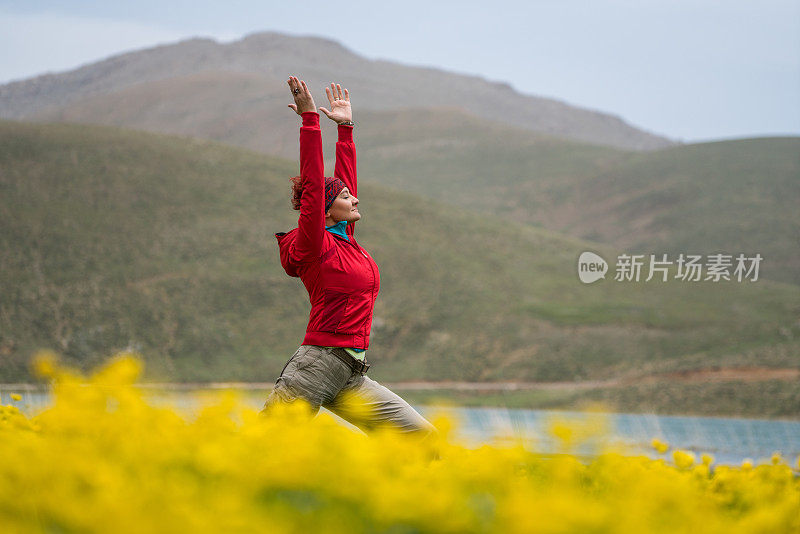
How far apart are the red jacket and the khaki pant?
109 mm

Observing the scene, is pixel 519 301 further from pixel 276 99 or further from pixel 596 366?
pixel 276 99

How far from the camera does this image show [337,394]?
4402 mm

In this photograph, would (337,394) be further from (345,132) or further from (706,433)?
(706,433)

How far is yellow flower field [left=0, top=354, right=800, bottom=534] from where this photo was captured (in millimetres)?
1691

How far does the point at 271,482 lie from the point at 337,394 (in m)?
2.35

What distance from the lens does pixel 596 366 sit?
1650 inches

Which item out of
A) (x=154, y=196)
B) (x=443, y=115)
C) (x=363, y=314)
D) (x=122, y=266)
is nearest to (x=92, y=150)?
(x=154, y=196)

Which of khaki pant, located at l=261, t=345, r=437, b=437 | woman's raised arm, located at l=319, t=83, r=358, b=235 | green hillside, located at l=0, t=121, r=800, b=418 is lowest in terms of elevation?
green hillside, located at l=0, t=121, r=800, b=418

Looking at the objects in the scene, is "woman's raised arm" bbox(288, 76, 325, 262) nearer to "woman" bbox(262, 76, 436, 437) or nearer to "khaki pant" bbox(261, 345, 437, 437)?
"woman" bbox(262, 76, 436, 437)

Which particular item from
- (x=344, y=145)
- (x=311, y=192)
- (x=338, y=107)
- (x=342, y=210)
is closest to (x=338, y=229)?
(x=342, y=210)

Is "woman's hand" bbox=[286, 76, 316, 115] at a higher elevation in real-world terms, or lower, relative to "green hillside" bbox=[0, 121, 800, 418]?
higher

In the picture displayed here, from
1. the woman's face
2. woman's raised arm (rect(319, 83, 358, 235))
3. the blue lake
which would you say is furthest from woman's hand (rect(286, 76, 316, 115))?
the blue lake

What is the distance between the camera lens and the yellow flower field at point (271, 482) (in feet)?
5.55

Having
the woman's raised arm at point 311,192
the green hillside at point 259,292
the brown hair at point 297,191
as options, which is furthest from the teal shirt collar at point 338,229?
the green hillside at point 259,292
